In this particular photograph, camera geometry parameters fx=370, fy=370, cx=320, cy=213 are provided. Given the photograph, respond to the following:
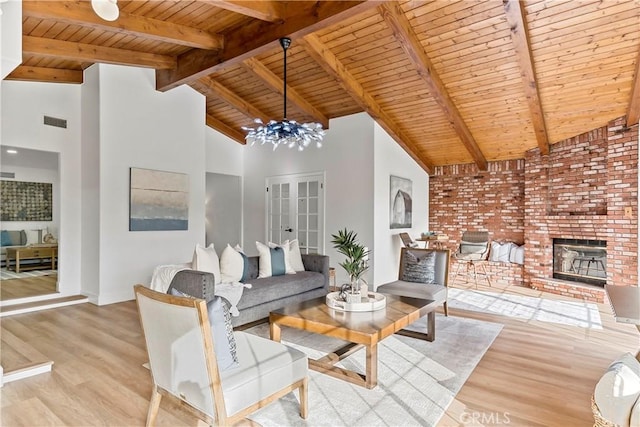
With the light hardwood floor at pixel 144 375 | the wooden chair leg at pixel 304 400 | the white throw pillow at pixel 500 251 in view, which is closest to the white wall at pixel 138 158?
the light hardwood floor at pixel 144 375

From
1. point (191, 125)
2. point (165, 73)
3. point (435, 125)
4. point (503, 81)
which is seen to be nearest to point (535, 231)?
point (435, 125)

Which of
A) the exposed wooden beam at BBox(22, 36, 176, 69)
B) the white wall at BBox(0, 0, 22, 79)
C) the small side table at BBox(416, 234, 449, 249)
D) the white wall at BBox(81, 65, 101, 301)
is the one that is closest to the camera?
the white wall at BBox(0, 0, 22, 79)

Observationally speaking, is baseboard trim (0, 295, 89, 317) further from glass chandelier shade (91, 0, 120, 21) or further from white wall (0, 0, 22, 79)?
glass chandelier shade (91, 0, 120, 21)

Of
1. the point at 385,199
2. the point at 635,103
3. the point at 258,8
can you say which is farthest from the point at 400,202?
the point at 258,8

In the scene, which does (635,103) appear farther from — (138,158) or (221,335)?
(138,158)

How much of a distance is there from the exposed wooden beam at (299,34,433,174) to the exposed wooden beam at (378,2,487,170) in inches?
39.2

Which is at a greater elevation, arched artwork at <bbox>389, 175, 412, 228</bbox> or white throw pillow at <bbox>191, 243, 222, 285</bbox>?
arched artwork at <bbox>389, 175, 412, 228</bbox>

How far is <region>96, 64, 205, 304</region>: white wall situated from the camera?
5250 millimetres

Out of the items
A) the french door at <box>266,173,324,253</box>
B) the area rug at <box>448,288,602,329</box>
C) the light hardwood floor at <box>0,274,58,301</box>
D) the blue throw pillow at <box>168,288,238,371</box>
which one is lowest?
the area rug at <box>448,288,602,329</box>

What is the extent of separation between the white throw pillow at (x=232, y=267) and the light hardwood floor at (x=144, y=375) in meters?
1.05

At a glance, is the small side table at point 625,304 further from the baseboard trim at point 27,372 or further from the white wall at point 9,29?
the white wall at point 9,29

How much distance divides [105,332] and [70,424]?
6.16ft

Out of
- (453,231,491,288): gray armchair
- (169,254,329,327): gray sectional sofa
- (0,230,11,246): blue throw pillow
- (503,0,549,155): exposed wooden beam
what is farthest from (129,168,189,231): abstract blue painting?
(453,231,491,288): gray armchair

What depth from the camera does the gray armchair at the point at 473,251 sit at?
721 centimetres
